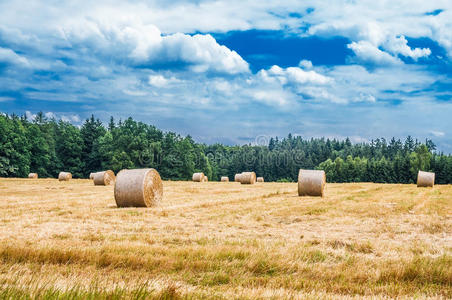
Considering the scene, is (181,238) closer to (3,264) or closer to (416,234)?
(3,264)

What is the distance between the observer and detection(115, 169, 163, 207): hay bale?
18.3 meters

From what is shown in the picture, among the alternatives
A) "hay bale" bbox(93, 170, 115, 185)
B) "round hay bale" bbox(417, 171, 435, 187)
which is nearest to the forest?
"hay bale" bbox(93, 170, 115, 185)

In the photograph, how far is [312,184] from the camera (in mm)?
25688

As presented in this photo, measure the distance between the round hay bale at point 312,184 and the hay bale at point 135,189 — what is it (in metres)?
9.86

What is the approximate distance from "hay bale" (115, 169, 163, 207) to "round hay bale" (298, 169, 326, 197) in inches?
388

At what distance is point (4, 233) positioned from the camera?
394 inches

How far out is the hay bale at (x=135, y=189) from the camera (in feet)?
60.1

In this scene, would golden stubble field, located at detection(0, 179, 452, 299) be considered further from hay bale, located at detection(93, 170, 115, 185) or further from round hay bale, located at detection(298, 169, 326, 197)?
hay bale, located at detection(93, 170, 115, 185)

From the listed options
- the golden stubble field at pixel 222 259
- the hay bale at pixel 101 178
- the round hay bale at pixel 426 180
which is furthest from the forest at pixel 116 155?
the golden stubble field at pixel 222 259

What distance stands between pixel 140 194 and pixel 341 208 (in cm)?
830

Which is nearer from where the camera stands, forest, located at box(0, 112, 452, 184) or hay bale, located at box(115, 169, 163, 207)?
hay bale, located at box(115, 169, 163, 207)

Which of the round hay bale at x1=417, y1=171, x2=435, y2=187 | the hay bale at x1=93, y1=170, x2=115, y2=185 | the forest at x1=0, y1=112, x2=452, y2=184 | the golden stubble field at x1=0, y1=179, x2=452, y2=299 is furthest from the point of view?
the forest at x1=0, y1=112, x2=452, y2=184

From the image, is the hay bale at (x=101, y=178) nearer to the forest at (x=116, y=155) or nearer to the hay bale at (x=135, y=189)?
the hay bale at (x=135, y=189)

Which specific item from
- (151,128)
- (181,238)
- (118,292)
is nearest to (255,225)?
(181,238)
